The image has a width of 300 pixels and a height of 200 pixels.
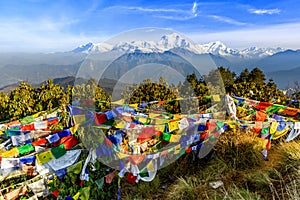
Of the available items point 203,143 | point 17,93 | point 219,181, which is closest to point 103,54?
point 17,93

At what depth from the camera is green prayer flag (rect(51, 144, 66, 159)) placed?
4758mm

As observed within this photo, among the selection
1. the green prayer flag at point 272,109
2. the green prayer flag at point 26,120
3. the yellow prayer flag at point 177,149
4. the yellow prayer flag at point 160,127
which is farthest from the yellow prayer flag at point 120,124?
the green prayer flag at point 272,109

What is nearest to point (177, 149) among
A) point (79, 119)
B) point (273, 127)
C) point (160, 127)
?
point (160, 127)

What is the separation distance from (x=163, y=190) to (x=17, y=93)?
6.80 meters

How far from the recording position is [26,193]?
189 inches

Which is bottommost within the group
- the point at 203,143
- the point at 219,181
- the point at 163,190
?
the point at 163,190

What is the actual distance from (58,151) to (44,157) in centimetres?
30

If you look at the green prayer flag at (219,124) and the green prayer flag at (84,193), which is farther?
the green prayer flag at (219,124)

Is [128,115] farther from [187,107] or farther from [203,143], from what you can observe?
[187,107]

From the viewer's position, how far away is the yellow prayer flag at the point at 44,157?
454 centimetres

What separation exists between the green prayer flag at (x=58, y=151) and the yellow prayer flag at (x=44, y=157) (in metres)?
0.07

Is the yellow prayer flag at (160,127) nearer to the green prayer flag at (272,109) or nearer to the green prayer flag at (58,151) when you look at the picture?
the green prayer flag at (58,151)

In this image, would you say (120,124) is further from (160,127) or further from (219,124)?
(219,124)

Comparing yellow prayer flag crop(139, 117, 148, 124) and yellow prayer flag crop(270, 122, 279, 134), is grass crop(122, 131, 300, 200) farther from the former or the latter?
yellow prayer flag crop(139, 117, 148, 124)
